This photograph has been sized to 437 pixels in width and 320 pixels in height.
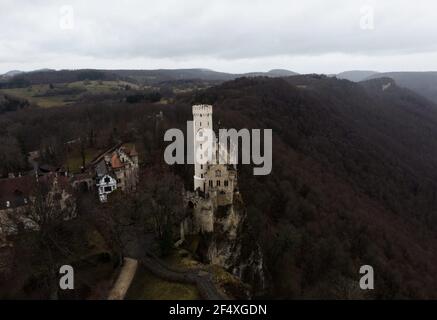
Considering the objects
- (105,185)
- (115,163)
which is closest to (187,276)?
(105,185)

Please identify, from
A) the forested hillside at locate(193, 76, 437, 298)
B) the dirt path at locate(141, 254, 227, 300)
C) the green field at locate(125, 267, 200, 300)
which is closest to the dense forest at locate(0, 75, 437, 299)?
the forested hillside at locate(193, 76, 437, 298)

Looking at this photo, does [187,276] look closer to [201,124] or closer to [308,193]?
[201,124]

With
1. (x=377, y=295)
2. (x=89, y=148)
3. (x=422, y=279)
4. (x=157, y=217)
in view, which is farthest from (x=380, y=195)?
(x=157, y=217)

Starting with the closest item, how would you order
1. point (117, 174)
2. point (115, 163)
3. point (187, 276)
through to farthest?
point (187, 276) → point (117, 174) → point (115, 163)

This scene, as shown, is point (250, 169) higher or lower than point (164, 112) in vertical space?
lower

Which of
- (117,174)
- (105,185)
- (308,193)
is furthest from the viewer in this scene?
(308,193)

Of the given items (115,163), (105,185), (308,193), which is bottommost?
(308,193)

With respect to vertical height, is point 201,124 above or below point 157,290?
above

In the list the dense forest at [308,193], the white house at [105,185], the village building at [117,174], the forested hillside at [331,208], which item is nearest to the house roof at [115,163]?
Result: the village building at [117,174]
